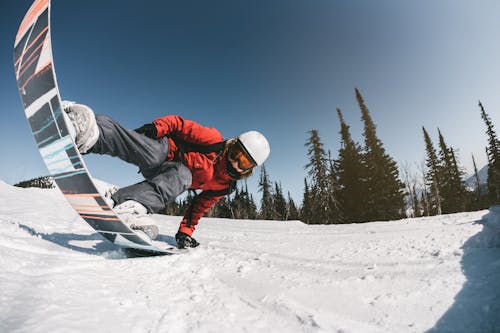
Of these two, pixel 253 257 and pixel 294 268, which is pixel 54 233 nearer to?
pixel 253 257

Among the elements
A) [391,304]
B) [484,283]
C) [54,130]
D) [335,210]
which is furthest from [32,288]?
[335,210]

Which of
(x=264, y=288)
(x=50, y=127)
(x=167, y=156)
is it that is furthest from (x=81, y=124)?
(x=264, y=288)

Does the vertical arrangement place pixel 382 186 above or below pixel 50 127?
above

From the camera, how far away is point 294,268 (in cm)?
189

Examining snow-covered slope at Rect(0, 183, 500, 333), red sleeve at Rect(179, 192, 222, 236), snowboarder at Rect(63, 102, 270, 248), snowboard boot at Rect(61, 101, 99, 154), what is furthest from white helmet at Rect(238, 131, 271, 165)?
snowboard boot at Rect(61, 101, 99, 154)

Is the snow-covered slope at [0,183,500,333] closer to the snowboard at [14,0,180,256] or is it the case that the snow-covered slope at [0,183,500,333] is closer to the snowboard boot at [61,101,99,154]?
the snowboard at [14,0,180,256]

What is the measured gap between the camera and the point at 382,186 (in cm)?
2339

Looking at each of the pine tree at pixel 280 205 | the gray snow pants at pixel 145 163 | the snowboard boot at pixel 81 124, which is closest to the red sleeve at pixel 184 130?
the gray snow pants at pixel 145 163

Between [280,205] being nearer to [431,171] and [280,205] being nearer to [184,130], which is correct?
[431,171]

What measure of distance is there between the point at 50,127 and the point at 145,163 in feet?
2.51

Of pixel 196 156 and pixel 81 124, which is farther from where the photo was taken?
pixel 196 156

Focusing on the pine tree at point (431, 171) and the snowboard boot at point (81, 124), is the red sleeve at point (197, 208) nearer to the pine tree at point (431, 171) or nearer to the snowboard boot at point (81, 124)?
the snowboard boot at point (81, 124)

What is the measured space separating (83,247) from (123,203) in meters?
0.76

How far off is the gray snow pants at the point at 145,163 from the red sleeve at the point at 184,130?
135mm
